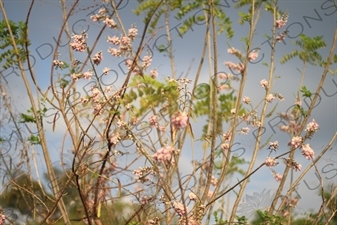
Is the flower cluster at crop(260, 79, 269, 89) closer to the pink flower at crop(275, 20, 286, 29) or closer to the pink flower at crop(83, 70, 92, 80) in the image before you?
the pink flower at crop(275, 20, 286, 29)

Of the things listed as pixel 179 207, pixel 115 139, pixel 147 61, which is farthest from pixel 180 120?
pixel 147 61

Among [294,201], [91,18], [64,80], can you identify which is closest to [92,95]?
[64,80]

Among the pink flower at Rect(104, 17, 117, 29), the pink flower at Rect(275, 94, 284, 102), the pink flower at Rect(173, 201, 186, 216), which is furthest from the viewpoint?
the pink flower at Rect(275, 94, 284, 102)

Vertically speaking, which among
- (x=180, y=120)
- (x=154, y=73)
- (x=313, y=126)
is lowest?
(x=180, y=120)

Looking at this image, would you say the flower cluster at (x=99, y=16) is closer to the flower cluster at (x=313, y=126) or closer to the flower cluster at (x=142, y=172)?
the flower cluster at (x=142, y=172)

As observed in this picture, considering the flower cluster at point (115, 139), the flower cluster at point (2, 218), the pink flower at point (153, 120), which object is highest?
the pink flower at point (153, 120)

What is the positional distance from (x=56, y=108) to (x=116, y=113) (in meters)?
0.57

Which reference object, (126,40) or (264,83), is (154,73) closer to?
(126,40)

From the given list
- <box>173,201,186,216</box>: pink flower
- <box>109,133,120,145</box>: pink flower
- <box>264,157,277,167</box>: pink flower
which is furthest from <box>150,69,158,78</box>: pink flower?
<box>173,201,186,216</box>: pink flower

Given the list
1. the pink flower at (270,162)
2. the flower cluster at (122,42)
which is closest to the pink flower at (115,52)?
the flower cluster at (122,42)

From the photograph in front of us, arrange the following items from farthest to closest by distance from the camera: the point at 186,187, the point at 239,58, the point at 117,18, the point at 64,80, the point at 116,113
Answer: the point at 239,58, the point at 117,18, the point at 64,80, the point at 186,187, the point at 116,113

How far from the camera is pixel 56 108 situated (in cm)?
219

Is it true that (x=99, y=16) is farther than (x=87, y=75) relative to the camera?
Yes

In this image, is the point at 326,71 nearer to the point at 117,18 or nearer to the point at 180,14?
the point at 180,14
